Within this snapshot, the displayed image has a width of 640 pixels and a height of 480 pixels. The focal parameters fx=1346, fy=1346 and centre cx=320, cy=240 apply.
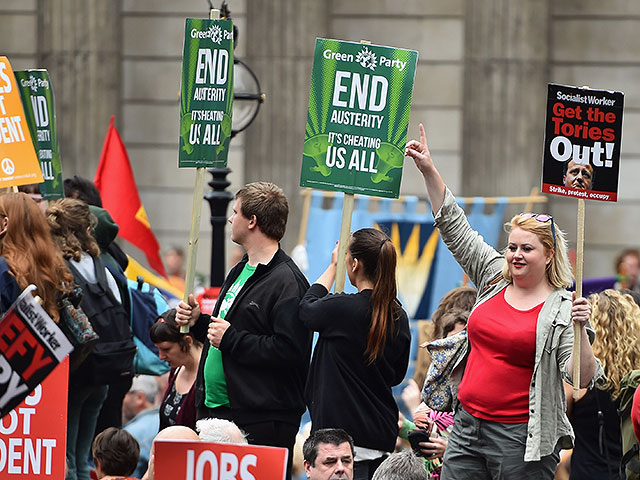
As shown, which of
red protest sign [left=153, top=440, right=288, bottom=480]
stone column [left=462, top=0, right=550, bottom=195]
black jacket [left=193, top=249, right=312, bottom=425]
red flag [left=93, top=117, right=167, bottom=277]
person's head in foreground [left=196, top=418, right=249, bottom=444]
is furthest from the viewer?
stone column [left=462, top=0, right=550, bottom=195]

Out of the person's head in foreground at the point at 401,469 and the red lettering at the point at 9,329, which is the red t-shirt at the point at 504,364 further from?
the red lettering at the point at 9,329

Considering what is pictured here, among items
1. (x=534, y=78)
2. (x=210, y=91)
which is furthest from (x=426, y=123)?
(x=210, y=91)

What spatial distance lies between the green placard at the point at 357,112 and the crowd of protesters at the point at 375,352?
11.2 inches

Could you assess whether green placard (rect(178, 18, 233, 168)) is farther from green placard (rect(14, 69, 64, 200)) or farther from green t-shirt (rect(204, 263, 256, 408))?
green placard (rect(14, 69, 64, 200))

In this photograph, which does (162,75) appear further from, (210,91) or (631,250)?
(210,91)

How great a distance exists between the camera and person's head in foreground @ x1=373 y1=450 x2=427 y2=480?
5242 millimetres

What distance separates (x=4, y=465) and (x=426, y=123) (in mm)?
11148

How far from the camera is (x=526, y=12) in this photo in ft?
52.0

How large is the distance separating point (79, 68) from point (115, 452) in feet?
34.0

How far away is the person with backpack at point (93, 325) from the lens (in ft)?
24.0

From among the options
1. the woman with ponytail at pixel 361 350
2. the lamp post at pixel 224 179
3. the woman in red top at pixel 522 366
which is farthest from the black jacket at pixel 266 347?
the lamp post at pixel 224 179

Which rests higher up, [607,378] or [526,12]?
[526,12]

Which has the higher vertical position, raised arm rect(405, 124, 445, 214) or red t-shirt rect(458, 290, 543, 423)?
raised arm rect(405, 124, 445, 214)

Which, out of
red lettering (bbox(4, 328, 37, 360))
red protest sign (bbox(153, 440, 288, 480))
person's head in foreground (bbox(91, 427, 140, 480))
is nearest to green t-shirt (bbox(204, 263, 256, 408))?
person's head in foreground (bbox(91, 427, 140, 480))
